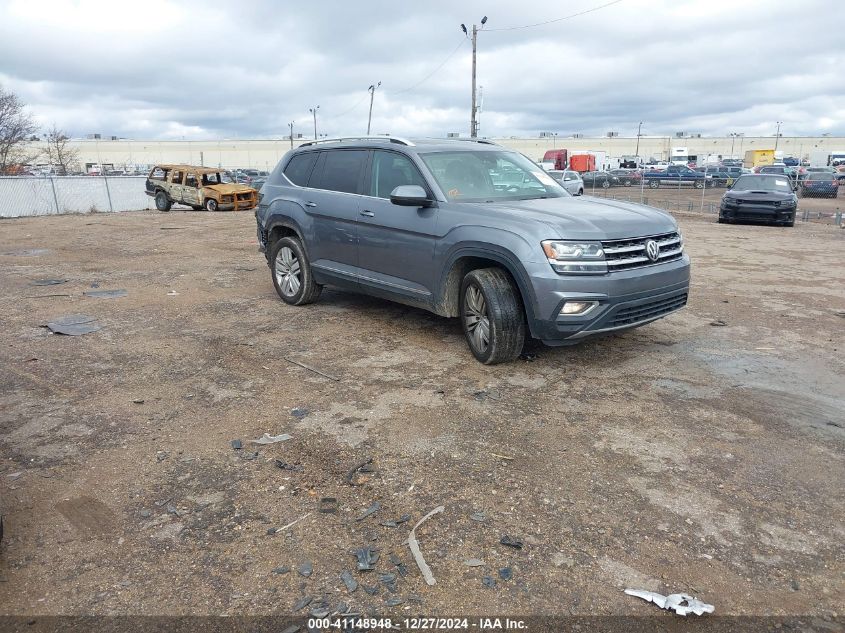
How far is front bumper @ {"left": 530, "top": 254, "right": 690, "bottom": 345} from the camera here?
15.4 feet

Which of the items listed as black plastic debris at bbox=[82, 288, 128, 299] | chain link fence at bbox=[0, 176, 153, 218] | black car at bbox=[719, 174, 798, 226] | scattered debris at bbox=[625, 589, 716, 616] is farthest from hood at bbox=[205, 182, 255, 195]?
scattered debris at bbox=[625, 589, 716, 616]

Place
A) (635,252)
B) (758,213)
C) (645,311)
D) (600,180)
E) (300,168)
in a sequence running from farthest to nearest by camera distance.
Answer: (600,180) → (758,213) → (300,168) → (645,311) → (635,252)

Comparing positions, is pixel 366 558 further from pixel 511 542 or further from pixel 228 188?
pixel 228 188

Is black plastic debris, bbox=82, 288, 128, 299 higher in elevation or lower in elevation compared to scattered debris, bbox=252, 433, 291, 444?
higher

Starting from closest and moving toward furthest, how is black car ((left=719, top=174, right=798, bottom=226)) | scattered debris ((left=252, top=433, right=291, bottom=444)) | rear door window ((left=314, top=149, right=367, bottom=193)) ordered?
scattered debris ((left=252, top=433, right=291, bottom=444)) → rear door window ((left=314, top=149, right=367, bottom=193)) → black car ((left=719, top=174, right=798, bottom=226))

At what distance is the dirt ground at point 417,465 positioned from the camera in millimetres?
2666

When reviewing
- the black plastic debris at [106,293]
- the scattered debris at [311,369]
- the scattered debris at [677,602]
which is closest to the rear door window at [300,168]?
the scattered debris at [311,369]

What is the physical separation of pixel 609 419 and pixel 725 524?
1263mm

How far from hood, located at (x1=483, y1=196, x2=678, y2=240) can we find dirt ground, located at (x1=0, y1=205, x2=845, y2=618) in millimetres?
1161

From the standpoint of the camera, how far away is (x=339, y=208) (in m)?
6.49

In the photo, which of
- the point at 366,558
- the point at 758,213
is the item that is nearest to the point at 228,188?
the point at 758,213

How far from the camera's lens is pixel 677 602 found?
2523 mm

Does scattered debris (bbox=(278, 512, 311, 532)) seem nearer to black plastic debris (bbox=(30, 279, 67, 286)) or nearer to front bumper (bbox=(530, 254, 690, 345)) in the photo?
front bumper (bbox=(530, 254, 690, 345))

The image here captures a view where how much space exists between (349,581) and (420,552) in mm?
365
